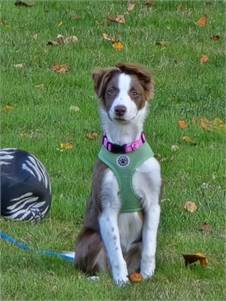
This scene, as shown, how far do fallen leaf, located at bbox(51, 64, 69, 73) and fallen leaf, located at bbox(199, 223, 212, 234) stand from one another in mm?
4934

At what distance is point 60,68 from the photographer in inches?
472

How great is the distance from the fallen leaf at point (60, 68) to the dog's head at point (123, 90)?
5613mm

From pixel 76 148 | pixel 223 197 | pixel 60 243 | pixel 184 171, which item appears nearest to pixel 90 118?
pixel 76 148

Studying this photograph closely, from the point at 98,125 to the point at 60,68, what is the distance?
207cm

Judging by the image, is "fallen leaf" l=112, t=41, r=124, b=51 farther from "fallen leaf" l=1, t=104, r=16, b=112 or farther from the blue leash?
the blue leash

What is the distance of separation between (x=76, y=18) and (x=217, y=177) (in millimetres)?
5413

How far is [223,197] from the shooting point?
805cm

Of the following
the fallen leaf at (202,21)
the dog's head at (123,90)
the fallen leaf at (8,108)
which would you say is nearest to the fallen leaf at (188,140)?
the fallen leaf at (8,108)

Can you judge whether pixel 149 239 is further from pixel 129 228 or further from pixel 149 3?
pixel 149 3

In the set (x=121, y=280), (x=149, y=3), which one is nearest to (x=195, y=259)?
(x=121, y=280)

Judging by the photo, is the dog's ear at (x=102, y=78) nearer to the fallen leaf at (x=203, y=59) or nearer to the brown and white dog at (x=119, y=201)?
the brown and white dog at (x=119, y=201)

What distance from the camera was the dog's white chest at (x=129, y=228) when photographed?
20.3 feet

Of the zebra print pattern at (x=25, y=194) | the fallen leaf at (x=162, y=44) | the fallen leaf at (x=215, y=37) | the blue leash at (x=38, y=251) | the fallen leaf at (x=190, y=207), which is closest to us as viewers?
the blue leash at (x=38, y=251)

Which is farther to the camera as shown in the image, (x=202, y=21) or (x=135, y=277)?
(x=202, y=21)
